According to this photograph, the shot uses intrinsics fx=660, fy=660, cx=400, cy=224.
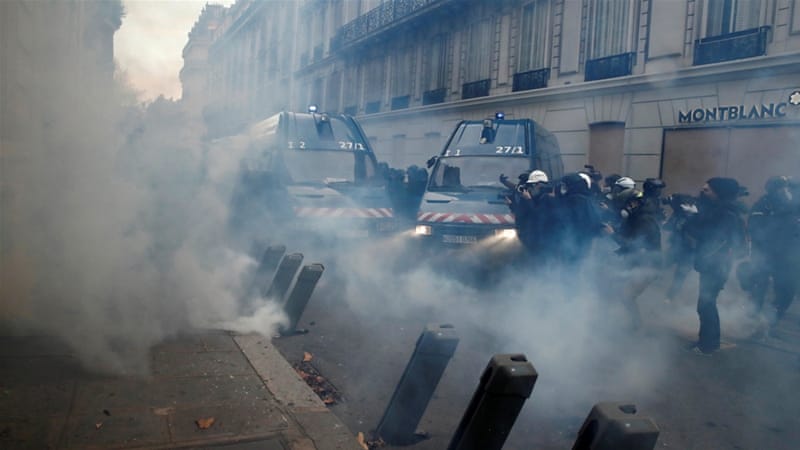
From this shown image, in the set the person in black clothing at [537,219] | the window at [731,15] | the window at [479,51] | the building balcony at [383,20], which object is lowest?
the person in black clothing at [537,219]

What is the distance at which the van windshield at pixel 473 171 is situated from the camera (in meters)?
8.97

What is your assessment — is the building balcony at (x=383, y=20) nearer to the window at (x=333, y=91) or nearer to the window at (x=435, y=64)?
the window at (x=435, y=64)

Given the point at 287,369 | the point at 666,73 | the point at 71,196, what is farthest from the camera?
the point at 666,73

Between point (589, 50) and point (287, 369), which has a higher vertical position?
point (589, 50)

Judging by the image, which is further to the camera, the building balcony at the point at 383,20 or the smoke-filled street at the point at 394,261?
the building balcony at the point at 383,20

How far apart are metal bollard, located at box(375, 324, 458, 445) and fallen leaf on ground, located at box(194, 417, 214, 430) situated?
3.03ft

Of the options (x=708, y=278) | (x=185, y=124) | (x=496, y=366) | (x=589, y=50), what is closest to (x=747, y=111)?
(x=589, y=50)

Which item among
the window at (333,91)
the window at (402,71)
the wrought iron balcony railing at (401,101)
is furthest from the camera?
the window at (333,91)

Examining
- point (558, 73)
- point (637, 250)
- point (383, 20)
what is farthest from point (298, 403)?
point (383, 20)

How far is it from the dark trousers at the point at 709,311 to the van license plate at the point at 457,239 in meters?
3.16

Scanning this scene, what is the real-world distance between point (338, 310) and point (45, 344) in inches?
114

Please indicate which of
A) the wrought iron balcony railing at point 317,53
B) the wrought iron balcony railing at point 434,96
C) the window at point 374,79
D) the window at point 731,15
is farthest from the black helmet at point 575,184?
the wrought iron balcony railing at point 317,53

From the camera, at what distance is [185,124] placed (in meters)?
8.32

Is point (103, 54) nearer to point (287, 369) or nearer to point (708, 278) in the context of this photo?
point (287, 369)
